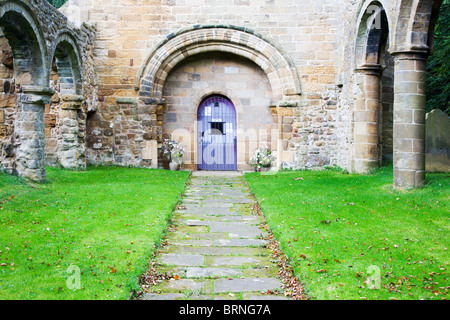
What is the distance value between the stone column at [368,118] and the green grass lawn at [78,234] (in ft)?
16.0

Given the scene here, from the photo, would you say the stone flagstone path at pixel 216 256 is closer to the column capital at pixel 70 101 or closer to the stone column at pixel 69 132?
the stone column at pixel 69 132

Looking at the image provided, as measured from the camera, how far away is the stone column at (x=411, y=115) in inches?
309

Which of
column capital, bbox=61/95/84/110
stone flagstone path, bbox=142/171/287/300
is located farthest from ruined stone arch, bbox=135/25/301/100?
stone flagstone path, bbox=142/171/287/300

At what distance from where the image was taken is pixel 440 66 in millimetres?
13125

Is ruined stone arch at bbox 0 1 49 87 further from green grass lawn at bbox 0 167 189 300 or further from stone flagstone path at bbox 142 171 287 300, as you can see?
stone flagstone path at bbox 142 171 287 300

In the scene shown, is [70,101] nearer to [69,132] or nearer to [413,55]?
[69,132]

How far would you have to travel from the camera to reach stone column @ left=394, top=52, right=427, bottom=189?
7.85m

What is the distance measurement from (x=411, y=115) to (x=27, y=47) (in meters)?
7.51

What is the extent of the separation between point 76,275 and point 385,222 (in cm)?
402

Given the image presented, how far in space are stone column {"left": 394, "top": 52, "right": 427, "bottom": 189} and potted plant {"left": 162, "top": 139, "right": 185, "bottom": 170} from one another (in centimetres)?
676

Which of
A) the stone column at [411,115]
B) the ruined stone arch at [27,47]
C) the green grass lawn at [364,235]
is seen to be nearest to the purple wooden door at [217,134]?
the green grass lawn at [364,235]

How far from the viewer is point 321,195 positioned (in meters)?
7.87

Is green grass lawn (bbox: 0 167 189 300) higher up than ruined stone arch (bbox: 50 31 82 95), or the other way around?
ruined stone arch (bbox: 50 31 82 95)

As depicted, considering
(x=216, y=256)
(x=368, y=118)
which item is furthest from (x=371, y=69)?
(x=216, y=256)
